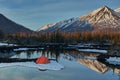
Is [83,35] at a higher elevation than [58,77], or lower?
higher

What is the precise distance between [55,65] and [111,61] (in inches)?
671

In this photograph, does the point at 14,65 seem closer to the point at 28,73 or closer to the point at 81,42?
the point at 28,73

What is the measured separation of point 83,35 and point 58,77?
14735 centimetres

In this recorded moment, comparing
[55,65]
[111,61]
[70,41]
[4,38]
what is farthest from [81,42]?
[55,65]

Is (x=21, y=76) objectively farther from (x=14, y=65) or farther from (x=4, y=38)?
(x=4, y=38)

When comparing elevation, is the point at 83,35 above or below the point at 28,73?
above

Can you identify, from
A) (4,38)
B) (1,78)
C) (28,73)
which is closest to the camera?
(1,78)

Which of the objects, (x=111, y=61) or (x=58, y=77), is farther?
(x=111, y=61)

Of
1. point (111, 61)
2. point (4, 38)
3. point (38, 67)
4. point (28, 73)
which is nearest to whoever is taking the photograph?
point (28, 73)

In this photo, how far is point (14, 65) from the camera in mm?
51125

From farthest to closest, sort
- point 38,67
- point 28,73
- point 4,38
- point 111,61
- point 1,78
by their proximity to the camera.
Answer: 1. point 4,38
2. point 111,61
3. point 38,67
4. point 28,73
5. point 1,78

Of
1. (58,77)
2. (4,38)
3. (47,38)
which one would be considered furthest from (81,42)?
(58,77)

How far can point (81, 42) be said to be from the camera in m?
179

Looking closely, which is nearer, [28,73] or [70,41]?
[28,73]
